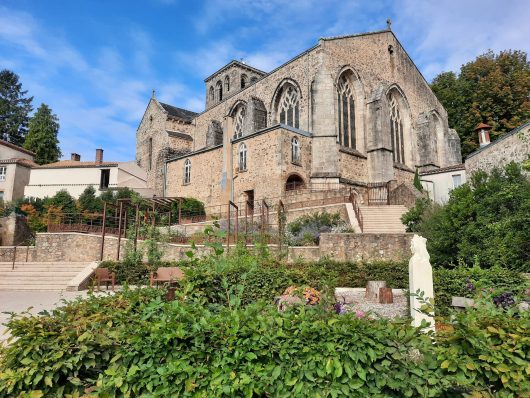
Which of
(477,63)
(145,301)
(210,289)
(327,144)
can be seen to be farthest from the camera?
(477,63)

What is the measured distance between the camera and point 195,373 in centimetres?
314

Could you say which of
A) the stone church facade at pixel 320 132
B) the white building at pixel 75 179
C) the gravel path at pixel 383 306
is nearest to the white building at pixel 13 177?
the white building at pixel 75 179

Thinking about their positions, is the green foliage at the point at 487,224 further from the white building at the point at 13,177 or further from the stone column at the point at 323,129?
the white building at the point at 13,177

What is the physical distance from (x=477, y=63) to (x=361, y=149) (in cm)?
1746

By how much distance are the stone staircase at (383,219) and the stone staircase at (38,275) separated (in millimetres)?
14308

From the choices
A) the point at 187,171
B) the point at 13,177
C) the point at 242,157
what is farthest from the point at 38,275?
the point at 13,177

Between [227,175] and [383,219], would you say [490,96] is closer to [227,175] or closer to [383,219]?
[383,219]

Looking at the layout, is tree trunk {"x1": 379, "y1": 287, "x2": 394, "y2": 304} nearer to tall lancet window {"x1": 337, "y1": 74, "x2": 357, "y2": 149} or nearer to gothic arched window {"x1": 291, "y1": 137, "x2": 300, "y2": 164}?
gothic arched window {"x1": 291, "y1": 137, "x2": 300, "y2": 164}

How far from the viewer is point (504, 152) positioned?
16.8m

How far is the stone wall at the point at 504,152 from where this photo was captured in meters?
15.1

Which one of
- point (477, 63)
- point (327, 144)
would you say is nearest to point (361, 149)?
point (327, 144)

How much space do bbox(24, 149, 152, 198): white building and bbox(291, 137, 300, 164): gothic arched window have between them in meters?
17.5

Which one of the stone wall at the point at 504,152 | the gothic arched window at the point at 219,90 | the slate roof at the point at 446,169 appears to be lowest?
the stone wall at the point at 504,152

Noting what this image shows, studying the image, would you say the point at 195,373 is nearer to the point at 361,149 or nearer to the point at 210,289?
the point at 210,289
